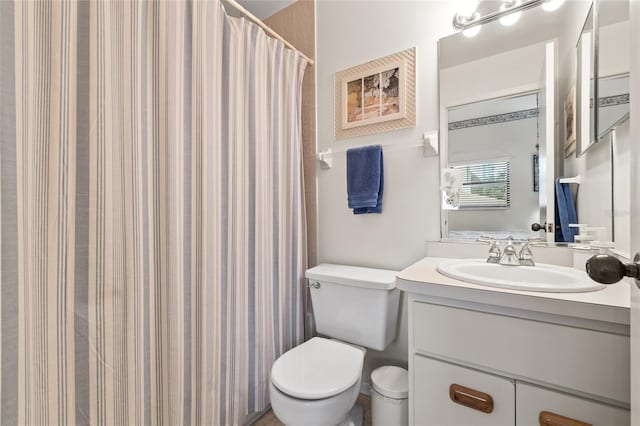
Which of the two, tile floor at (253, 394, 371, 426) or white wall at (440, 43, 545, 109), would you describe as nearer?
white wall at (440, 43, 545, 109)

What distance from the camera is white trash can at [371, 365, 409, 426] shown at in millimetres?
1139

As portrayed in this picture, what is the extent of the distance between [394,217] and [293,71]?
1034 mm

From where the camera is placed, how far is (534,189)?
1.19m

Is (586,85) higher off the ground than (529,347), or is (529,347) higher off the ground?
(586,85)

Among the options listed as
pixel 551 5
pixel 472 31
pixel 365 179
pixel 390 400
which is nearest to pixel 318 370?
pixel 390 400

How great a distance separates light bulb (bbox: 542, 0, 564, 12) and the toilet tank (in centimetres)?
134

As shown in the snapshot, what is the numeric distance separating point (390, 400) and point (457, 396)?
387mm

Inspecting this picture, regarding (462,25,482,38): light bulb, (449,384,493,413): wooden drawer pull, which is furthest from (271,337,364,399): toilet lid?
(462,25,482,38): light bulb

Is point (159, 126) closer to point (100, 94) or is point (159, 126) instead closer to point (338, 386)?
point (100, 94)

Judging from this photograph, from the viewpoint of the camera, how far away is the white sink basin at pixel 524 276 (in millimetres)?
770

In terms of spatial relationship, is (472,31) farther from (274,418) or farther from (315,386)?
(274,418)

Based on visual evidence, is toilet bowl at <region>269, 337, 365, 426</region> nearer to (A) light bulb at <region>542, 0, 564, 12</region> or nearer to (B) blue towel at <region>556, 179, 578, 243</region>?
(B) blue towel at <region>556, 179, 578, 243</region>

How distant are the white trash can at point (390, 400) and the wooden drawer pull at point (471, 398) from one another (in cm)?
34

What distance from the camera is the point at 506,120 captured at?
1233 mm
